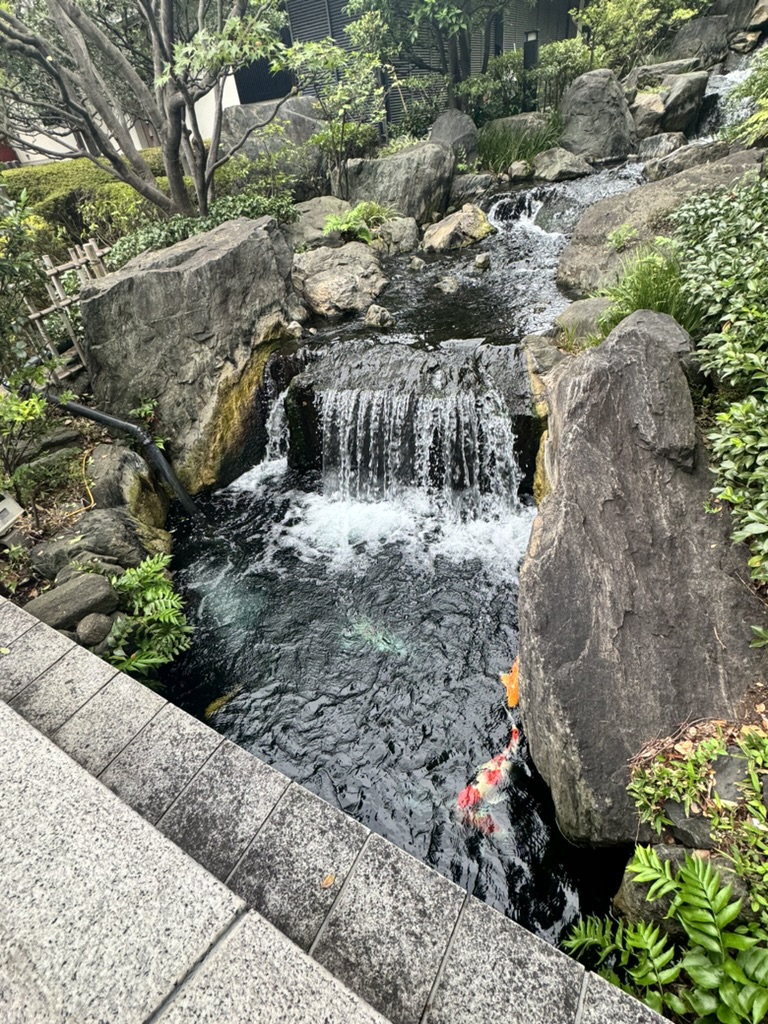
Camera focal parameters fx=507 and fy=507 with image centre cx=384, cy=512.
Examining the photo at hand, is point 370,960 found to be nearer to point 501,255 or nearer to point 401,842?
point 401,842

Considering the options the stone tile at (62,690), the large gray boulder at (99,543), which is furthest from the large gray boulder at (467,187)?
the stone tile at (62,690)

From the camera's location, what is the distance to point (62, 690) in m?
3.54

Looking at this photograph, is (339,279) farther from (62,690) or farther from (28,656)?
(62,690)

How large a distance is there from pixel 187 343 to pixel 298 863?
8.03 meters

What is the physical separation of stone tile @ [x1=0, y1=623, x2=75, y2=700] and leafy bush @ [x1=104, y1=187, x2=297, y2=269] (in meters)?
9.57

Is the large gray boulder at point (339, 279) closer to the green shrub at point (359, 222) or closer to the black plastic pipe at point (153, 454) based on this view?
A: the green shrub at point (359, 222)

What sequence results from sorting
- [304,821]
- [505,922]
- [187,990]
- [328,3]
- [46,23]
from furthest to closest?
[328,3] < [46,23] < [304,821] < [505,922] < [187,990]

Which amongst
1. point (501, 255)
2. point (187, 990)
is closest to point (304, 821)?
point (187, 990)

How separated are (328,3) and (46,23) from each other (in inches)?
459

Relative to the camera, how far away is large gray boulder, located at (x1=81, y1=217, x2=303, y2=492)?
8.20m

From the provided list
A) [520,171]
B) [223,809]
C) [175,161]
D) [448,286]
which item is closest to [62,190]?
[175,161]

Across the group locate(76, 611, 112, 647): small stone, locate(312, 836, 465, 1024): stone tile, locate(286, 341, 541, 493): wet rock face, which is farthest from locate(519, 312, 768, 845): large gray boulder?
locate(76, 611, 112, 647): small stone

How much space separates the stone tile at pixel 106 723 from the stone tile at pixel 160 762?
7cm

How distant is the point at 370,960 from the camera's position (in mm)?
2262
